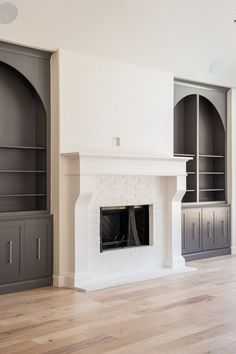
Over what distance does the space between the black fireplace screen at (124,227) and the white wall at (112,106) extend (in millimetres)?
815

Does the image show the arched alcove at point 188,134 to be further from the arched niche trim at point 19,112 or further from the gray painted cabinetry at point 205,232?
the arched niche trim at point 19,112

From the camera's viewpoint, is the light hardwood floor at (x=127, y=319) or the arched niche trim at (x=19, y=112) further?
the arched niche trim at (x=19, y=112)

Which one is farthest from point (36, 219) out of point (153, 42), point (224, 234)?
point (224, 234)

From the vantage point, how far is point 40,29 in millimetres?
6035

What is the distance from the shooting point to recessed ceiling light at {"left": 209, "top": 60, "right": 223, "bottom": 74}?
8.18m

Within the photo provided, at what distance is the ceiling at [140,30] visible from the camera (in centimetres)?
595

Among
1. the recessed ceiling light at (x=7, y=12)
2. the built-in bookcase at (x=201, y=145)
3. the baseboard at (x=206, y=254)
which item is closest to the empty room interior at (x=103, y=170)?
the recessed ceiling light at (x=7, y=12)

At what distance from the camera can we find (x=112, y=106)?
695 cm

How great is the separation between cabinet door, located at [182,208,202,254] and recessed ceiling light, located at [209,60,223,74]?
6.99 feet

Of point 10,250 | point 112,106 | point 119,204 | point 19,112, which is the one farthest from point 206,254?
point 19,112

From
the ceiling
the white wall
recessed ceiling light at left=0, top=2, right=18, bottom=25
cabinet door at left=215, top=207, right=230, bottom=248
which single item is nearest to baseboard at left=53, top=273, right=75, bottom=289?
the white wall

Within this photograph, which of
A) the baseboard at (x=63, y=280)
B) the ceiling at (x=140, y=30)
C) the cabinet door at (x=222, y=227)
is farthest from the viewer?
the cabinet door at (x=222, y=227)

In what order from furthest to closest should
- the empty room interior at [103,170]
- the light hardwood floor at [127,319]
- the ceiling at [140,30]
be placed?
the ceiling at [140,30], the empty room interior at [103,170], the light hardwood floor at [127,319]

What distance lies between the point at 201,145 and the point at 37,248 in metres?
3.85
